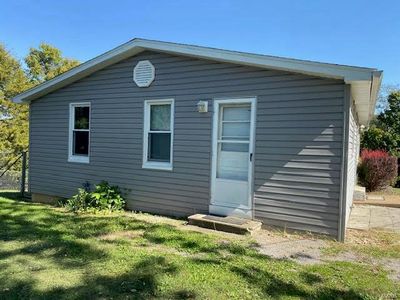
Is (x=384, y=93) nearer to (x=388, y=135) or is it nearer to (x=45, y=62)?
(x=388, y=135)

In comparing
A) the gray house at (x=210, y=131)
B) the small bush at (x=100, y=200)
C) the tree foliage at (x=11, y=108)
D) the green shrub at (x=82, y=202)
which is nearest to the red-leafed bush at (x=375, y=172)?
the gray house at (x=210, y=131)

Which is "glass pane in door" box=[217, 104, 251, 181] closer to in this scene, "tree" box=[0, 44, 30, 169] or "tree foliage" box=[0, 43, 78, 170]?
"tree foliage" box=[0, 43, 78, 170]

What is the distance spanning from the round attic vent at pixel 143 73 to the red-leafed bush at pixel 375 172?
33.4ft

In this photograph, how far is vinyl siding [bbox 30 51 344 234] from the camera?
5883mm

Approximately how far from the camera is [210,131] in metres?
6.98

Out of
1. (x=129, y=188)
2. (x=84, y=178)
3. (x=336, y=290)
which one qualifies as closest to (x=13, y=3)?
(x=84, y=178)

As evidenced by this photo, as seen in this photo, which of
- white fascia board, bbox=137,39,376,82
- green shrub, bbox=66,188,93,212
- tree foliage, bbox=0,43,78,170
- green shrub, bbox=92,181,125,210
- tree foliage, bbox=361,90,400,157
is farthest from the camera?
tree foliage, bbox=0,43,78,170

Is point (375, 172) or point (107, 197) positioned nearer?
point (107, 197)

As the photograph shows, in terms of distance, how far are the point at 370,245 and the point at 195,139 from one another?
355 cm

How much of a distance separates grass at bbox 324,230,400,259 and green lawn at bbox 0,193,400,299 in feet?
2.05

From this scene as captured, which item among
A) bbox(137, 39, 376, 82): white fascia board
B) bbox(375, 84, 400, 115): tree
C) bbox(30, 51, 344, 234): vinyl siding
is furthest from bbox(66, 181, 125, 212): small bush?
bbox(375, 84, 400, 115): tree

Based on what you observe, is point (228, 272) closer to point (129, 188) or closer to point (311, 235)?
point (311, 235)

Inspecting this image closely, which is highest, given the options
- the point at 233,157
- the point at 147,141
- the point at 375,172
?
the point at 147,141

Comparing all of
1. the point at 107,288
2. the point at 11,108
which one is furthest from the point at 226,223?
the point at 11,108
